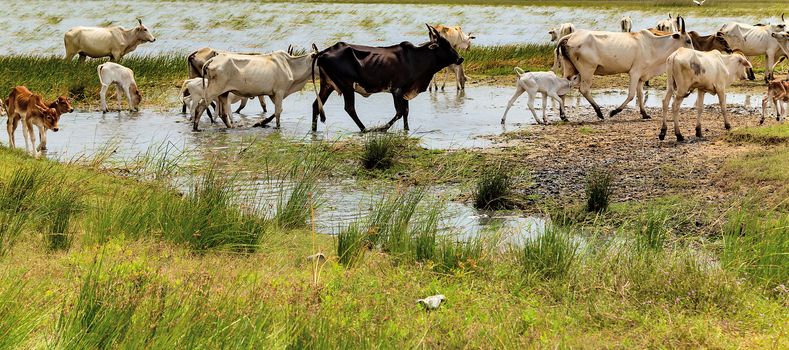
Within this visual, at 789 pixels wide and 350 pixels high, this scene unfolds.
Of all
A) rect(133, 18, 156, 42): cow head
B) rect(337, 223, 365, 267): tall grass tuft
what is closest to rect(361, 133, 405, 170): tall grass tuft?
rect(337, 223, 365, 267): tall grass tuft

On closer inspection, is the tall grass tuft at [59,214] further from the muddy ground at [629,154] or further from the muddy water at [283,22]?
the muddy water at [283,22]

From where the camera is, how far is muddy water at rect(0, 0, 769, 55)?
3712cm

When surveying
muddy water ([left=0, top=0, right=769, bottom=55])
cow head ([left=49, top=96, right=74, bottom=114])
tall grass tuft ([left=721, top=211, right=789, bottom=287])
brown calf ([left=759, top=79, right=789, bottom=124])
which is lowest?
muddy water ([left=0, top=0, right=769, bottom=55])

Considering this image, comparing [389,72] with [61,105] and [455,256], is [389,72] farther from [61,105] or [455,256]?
[455,256]

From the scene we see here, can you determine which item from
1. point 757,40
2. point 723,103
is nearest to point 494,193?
point 723,103

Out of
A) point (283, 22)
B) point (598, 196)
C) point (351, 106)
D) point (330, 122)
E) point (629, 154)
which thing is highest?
point (598, 196)

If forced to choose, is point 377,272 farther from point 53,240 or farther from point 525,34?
point 525,34

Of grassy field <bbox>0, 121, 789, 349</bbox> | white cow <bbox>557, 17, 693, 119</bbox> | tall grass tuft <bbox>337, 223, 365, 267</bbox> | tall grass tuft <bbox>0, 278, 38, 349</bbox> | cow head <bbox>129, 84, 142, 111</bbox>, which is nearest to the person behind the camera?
tall grass tuft <bbox>0, 278, 38, 349</bbox>

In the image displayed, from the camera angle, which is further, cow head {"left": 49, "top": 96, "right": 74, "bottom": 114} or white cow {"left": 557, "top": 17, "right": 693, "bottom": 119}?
white cow {"left": 557, "top": 17, "right": 693, "bottom": 119}

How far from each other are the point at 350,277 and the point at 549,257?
1.36 metres

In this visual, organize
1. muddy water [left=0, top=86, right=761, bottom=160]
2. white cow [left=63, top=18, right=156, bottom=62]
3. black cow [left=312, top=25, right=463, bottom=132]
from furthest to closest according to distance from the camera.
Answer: white cow [left=63, top=18, right=156, bottom=62] < black cow [left=312, top=25, right=463, bottom=132] < muddy water [left=0, top=86, right=761, bottom=160]

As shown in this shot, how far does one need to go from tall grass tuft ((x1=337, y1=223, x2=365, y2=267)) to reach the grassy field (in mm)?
15

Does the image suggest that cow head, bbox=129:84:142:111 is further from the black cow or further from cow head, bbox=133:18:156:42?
cow head, bbox=133:18:156:42

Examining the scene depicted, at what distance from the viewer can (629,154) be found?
13352 mm
